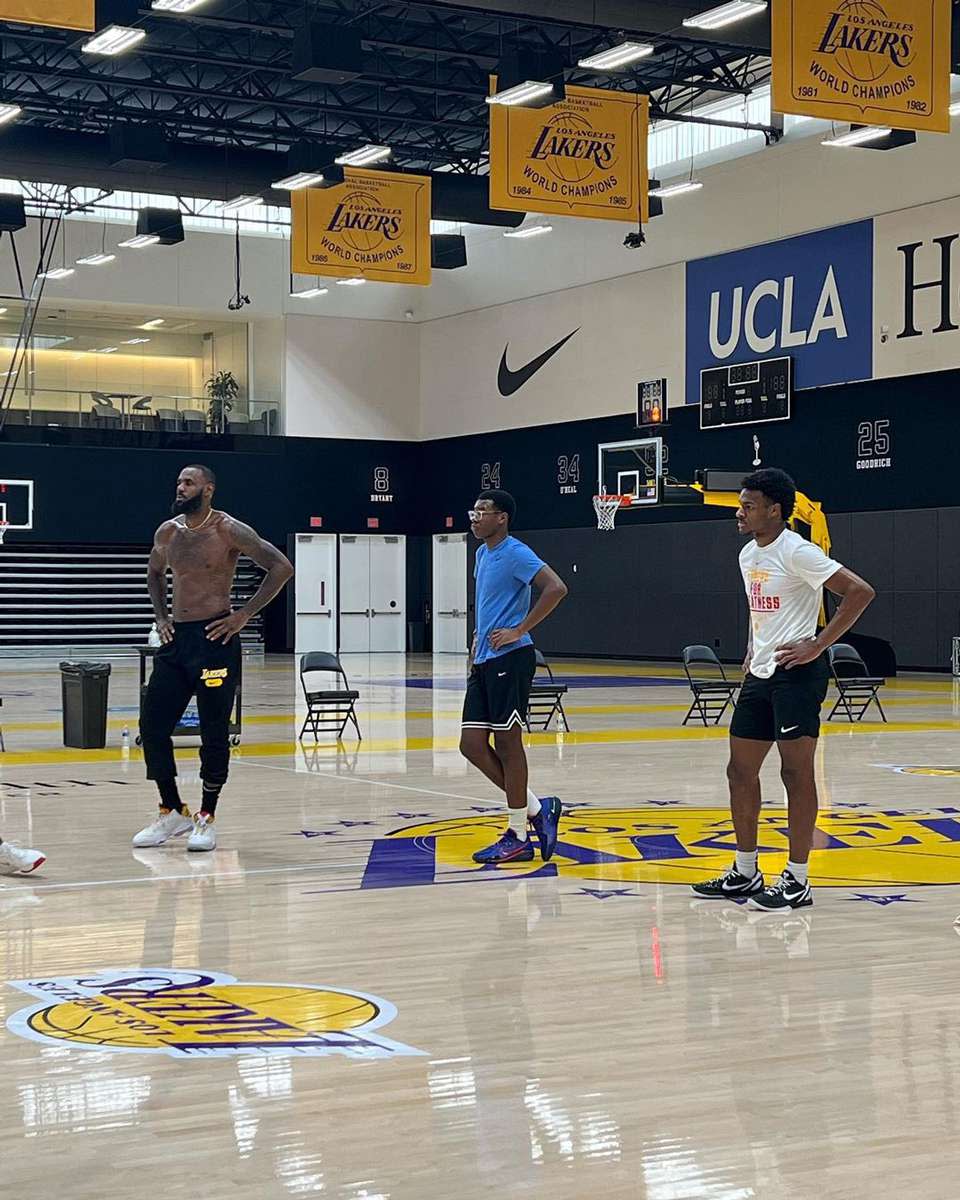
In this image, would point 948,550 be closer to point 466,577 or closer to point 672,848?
point 466,577

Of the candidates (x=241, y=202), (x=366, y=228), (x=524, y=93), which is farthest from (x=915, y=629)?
(x=241, y=202)

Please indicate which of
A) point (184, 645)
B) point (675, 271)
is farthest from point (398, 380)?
point (184, 645)

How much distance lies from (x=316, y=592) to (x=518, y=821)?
104 ft

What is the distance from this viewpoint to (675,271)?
3306 centimetres

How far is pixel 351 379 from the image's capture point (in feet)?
133

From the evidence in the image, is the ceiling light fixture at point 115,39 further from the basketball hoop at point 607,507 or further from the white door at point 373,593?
the white door at point 373,593

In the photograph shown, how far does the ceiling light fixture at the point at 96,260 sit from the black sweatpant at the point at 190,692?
2756 cm

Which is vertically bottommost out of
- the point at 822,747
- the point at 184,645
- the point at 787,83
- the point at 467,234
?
the point at 822,747

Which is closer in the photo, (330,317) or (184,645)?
(184,645)

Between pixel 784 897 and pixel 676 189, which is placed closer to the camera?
pixel 784 897

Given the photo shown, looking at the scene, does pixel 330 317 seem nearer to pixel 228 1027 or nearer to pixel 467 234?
pixel 467 234

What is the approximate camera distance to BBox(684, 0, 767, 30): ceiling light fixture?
18.2 meters

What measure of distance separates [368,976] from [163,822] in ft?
11.0

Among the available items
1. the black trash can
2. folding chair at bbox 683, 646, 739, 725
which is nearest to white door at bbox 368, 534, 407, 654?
folding chair at bbox 683, 646, 739, 725
